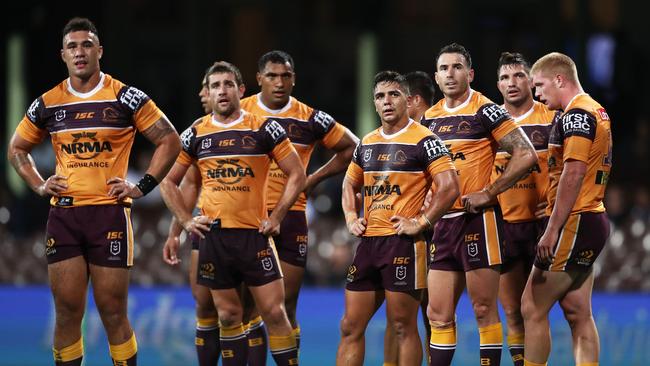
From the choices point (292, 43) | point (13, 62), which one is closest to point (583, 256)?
point (292, 43)

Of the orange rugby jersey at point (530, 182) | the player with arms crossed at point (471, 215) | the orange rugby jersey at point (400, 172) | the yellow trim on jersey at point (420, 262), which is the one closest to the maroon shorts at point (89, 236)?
the orange rugby jersey at point (400, 172)

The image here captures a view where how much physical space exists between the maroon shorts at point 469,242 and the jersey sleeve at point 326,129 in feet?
4.18

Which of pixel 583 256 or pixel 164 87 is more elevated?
pixel 164 87

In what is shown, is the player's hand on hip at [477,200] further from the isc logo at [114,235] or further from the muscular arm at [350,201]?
the isc logo at [114,235]

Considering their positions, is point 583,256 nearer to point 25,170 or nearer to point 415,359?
Answer: point 415,359

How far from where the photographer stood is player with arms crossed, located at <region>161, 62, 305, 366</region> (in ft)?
24.5

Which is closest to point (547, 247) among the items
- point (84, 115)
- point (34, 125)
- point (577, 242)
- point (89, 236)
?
point (577, 242)

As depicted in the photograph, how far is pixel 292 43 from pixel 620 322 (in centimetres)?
812

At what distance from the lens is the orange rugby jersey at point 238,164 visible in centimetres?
748

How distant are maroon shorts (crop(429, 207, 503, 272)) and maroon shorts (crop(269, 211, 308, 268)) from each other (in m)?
1.11

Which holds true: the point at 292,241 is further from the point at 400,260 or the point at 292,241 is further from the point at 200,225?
the point at 400,260

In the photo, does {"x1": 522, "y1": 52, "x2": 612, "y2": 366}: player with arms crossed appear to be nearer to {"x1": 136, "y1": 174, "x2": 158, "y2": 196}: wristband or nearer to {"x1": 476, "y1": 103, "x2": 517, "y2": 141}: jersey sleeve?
{"x1": 476, "y1": 103, "x2": 517, "y2": 141}: jersey sleeve

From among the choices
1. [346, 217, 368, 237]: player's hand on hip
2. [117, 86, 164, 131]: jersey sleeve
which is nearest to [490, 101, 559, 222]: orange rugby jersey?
[346, 217, 368, 237]: player's hand on hip

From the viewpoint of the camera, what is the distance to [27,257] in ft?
45.0
